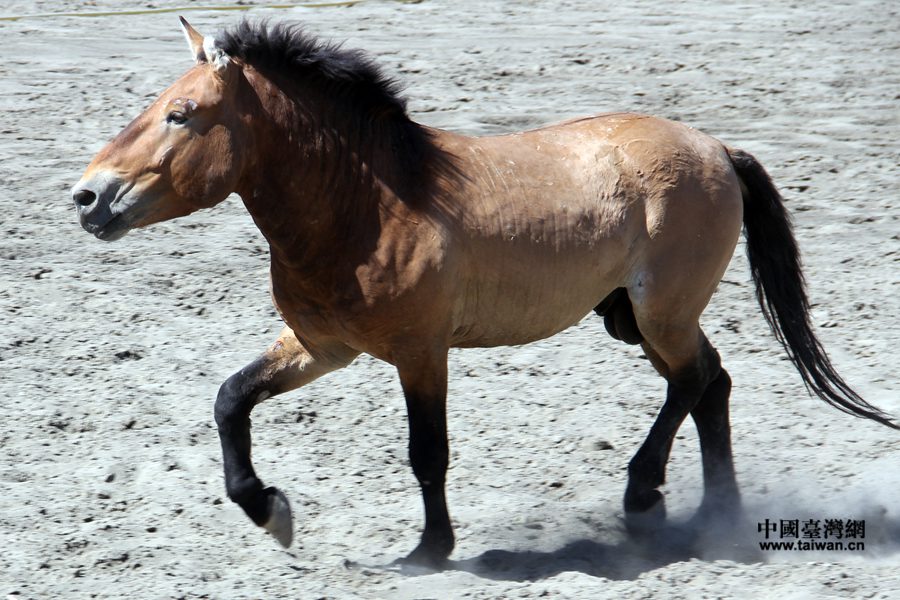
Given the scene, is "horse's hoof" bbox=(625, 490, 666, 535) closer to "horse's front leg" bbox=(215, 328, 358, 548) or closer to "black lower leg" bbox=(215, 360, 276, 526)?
"horse's front leg" bbox=(215, 328, 358, 548)

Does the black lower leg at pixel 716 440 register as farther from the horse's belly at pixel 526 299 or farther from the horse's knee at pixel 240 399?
the horse's knee at pixel 240 399

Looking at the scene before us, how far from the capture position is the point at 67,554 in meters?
4.38

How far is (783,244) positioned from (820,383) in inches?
21.3

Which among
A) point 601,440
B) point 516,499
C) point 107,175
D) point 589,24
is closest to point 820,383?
point 601,440

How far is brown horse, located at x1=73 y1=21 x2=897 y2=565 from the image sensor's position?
3.97 meters

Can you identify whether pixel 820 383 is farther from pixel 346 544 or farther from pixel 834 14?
pixel 834 14

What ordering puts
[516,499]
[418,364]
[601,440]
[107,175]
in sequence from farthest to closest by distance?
[601,440]
[516,499]
[418,364]
[107,175]

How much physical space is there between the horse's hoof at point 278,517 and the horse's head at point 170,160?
3.36 ft

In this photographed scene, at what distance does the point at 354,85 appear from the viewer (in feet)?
13.9

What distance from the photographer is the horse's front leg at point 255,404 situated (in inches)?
174

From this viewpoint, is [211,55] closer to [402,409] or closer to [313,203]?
[313,203]

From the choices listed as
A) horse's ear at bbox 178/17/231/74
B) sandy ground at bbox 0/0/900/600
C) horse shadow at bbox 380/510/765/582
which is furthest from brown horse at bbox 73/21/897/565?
sandy ground at bbox 0/0/900/600

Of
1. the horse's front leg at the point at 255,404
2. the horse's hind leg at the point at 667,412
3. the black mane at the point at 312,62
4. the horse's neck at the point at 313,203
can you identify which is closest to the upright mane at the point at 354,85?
the black mane at the point at 312,62

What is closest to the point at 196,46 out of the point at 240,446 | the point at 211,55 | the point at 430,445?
the point at 211,55
